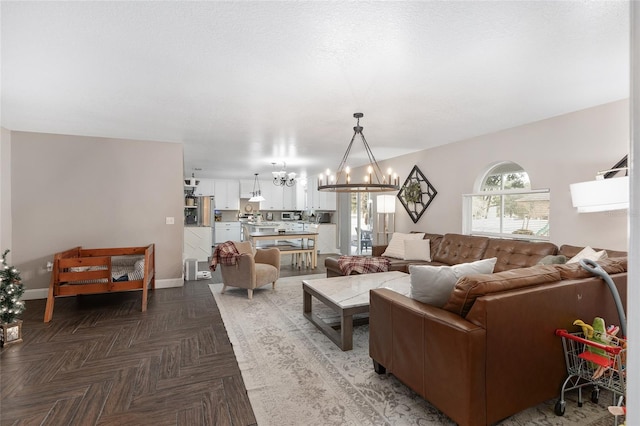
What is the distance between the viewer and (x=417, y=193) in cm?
584

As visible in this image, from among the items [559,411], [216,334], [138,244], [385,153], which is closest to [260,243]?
[138,244]

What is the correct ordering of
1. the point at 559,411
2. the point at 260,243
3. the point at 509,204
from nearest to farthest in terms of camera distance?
the point at 559,411
the point at 509,204
the point at 260,243

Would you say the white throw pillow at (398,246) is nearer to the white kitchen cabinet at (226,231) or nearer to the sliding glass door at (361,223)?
the sliding glass door at (361,223)

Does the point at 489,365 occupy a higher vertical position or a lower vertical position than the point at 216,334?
higher

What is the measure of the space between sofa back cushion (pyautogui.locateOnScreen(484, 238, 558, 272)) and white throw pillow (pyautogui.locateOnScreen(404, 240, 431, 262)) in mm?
927

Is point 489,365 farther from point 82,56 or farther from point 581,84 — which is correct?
point 82,56

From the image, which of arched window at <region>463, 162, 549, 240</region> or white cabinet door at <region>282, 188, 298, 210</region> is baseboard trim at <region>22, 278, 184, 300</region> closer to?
arched window at <region>463, 162, 549, 240</region>

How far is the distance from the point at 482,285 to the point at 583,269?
1013 millimetres

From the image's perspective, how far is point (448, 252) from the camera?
4.82 meters

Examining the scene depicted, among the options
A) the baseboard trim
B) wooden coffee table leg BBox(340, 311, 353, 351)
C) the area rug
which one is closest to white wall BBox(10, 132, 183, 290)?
the baseboard trim

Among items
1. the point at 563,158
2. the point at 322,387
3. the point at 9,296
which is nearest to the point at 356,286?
the point at 322,387

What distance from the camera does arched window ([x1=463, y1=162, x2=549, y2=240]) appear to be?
4219 mm

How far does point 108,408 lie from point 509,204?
504 cm

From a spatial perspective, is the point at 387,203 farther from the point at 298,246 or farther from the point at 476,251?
the point at 298,246
